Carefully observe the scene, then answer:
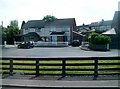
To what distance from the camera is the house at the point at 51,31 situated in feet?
248

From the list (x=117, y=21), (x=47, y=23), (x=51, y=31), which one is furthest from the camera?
(x=47, y=23)

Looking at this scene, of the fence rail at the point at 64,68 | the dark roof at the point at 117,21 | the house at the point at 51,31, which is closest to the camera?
the fence rail at the point at 64,68

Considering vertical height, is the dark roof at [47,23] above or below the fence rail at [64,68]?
above

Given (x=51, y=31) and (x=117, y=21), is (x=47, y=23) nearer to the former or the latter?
(x=51, y=31)

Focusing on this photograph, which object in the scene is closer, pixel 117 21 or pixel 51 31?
pixel 117 21

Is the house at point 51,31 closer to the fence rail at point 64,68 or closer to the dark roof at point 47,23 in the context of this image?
the dark roof at point 47,23

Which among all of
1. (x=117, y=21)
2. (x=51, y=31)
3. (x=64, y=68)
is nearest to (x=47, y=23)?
(x=51, y=31)

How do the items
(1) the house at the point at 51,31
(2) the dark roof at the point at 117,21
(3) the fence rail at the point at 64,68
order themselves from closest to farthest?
1. (3) the fence rail at the point at 64,68
2. (2) the dark roof at the point at 117,21
3. (1) the house at the point at 51,31

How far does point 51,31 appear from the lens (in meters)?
80.1

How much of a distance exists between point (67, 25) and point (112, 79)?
6534 centimetres

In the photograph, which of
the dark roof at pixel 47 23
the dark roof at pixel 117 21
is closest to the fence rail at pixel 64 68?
the dark roof at pixel 117 21

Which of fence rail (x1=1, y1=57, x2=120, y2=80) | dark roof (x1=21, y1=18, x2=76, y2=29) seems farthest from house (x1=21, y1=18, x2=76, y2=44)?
fence rail (x1=1, y1=57, x2=120, y2=80)

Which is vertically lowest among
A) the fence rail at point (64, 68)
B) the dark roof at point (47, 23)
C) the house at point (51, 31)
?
the fence rail at point (64, 68)

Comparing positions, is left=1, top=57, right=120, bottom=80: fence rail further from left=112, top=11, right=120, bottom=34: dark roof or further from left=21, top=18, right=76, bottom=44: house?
left=21, top=18, right=76, bottom=44: house
